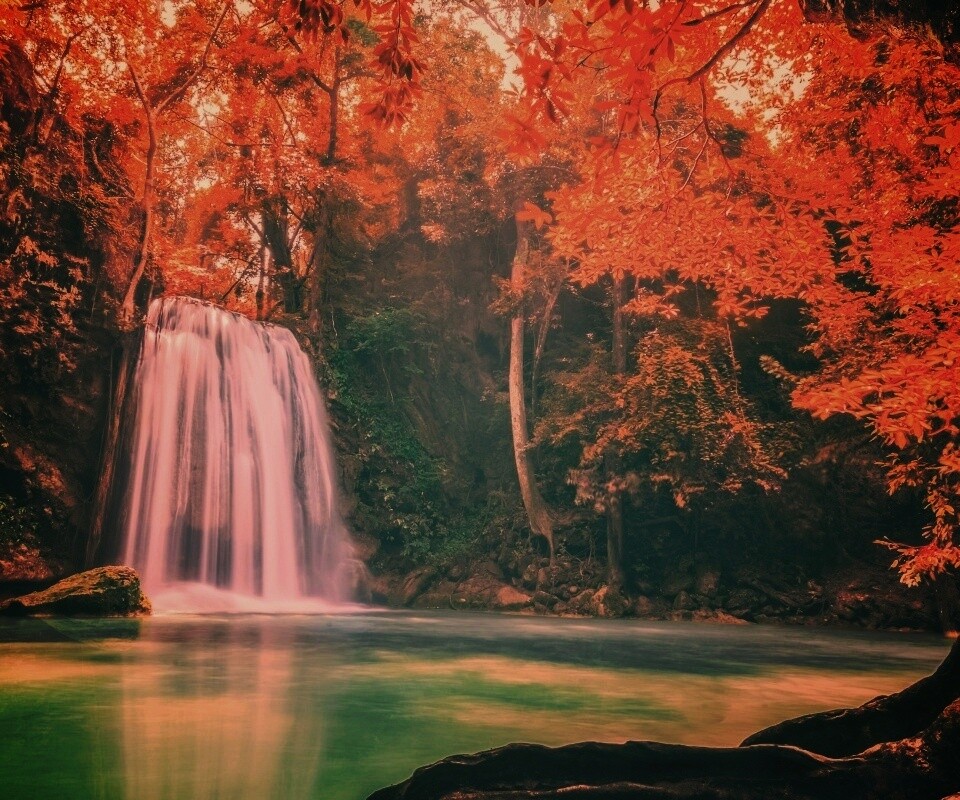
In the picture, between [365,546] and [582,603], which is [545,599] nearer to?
[582,603]

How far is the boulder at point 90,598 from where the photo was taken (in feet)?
32.5

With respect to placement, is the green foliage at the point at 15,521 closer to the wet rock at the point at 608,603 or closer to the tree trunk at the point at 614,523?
the wet rock at the point at 608,603

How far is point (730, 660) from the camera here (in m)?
7.70

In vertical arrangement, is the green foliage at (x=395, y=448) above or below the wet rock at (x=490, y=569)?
above

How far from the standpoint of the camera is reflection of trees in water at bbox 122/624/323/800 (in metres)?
2.81

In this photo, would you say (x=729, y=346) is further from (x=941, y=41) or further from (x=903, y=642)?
(x=941, y=41)

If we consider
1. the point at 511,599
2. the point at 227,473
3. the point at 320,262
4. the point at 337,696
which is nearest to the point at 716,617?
the point at 511,599

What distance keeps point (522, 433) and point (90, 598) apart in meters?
9.42

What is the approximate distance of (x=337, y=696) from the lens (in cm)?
482

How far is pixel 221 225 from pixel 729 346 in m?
16.4

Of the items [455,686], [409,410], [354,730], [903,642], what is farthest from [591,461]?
[354,730]

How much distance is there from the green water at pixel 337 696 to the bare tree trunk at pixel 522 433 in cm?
626

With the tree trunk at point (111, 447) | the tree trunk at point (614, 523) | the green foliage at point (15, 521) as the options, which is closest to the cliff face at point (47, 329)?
the green foliage at point (15, 521)

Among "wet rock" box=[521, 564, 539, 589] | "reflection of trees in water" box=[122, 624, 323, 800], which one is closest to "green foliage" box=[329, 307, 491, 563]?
"wet rock" box=[521, 564, 539, 589]
